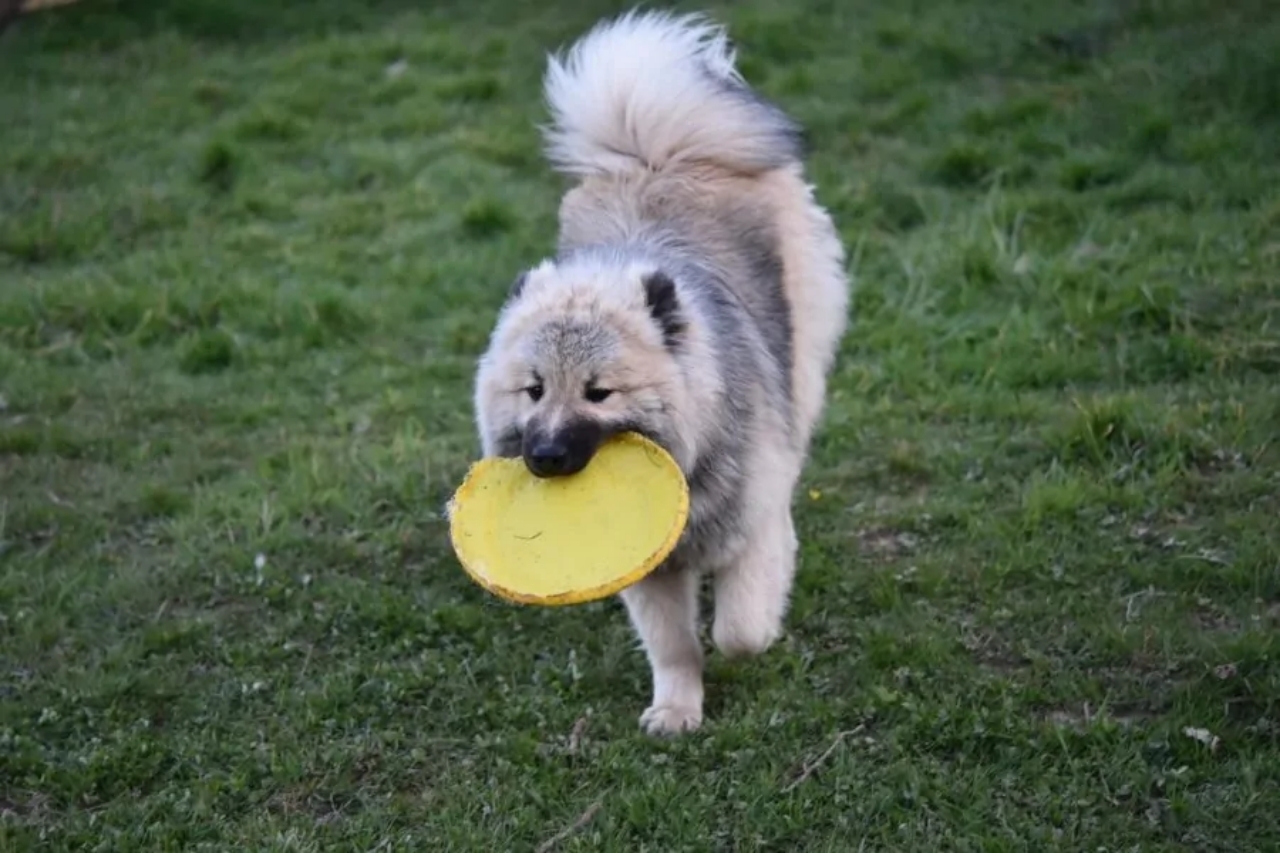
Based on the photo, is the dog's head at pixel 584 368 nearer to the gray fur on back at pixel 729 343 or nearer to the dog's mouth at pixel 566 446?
the dog's mouth at pixel 566 446

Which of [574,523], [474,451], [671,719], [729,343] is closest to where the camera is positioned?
[574,523]

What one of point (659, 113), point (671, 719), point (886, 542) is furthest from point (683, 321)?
point (886, 542)

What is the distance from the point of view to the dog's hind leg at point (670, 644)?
3982 millimetres

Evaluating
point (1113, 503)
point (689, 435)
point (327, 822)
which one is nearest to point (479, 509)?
point (689, 435)

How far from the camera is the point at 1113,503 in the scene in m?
4.82

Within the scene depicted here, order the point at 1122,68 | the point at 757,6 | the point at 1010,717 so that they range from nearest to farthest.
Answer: the point at 1010,717
the point at 1122,68
the point at 757,6

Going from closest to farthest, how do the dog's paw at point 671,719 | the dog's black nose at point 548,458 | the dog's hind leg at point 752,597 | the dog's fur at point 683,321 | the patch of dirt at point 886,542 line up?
the dog's black nose at point 548,458
the dog's fur at point 683,321
the dog's paw at point 671,719
the dog's hind leg at point 752,597
the patch of dirt at point 886,542

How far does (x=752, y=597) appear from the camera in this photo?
4.12 m

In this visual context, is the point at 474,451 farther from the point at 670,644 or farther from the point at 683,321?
the point at 683,321

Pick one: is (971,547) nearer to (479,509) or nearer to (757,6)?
(479,509)

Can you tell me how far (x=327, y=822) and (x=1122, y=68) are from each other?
6137 millimetres

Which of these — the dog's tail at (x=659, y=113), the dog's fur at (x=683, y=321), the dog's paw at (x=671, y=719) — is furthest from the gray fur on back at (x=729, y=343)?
the dog's paw at (x=671, y=719)

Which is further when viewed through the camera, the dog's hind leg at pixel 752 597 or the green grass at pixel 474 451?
the dog's hind leg at pixel 752 597

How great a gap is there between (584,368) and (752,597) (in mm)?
839
